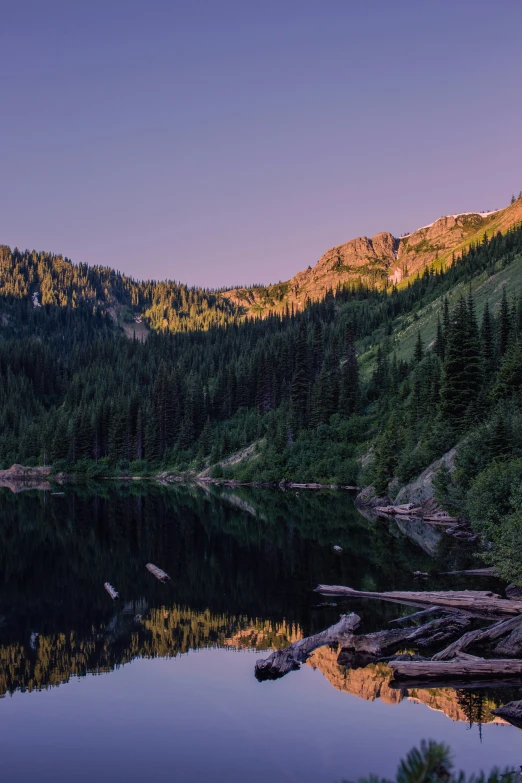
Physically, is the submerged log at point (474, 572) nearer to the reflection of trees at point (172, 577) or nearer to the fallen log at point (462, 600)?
the reflection of trees at point (172, 577)

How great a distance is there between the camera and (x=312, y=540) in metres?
45.5

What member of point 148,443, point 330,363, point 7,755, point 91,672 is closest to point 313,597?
point 91,672

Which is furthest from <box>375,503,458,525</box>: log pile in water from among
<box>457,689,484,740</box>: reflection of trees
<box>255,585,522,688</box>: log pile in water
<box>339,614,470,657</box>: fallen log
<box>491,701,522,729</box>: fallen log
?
<box>491,701,522,729</box>: fallen log

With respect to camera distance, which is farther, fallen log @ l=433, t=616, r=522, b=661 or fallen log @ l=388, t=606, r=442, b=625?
fallen log @ l=388, t=606, r=442, b=625

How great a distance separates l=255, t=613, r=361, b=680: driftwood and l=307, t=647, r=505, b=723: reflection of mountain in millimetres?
417

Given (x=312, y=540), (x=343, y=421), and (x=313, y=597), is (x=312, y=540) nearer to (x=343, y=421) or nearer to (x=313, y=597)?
(x=313, y=597)

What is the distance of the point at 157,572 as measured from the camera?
34969 millimetres

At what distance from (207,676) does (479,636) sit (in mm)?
9263

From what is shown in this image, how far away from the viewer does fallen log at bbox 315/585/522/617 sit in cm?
2315

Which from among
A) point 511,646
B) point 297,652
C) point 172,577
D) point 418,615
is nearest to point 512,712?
point 511,646

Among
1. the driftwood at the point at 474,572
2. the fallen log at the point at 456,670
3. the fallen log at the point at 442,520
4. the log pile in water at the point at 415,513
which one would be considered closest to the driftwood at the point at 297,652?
the fallen log at the point at 456,670

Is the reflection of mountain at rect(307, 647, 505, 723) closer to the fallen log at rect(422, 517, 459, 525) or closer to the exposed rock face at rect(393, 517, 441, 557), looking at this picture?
the exposed rock face at rect(393, 517, 441, 557)

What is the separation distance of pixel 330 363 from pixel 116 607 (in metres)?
103

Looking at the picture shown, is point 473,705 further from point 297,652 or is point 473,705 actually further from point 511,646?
point 297,652
